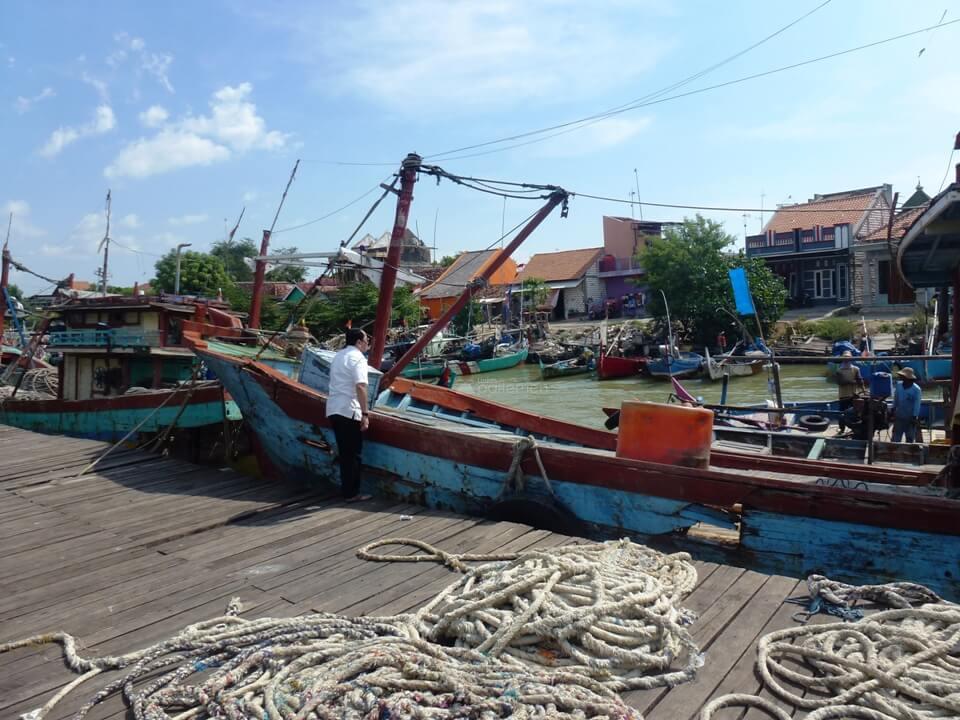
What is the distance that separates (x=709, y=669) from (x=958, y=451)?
261 cm

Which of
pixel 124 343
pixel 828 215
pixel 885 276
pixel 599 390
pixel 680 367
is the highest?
pixel 828 215

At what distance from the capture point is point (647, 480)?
469cm

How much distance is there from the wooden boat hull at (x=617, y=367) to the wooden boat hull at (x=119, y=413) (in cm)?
2027

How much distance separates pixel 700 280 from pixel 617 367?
6063mm

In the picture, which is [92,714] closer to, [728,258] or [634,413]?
[634,413]

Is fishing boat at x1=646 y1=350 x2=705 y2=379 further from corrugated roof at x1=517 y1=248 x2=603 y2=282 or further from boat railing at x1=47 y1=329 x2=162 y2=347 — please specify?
boat railing at x1=47 y1=329 x2=162 y2=347

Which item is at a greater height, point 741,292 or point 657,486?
point 741,292

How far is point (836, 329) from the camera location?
29.6 m

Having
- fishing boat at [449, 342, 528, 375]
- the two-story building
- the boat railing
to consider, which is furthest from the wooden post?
the two-story building

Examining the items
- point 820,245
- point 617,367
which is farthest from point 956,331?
point 820,245

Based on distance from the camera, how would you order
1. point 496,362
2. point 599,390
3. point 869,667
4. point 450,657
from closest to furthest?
1. point 869,667
2. point 450,657
3. point 599,390
4. point 496,362

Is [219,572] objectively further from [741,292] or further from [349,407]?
[741,292]

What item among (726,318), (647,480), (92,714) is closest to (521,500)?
(647,480)

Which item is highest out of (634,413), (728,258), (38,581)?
(728,258)
